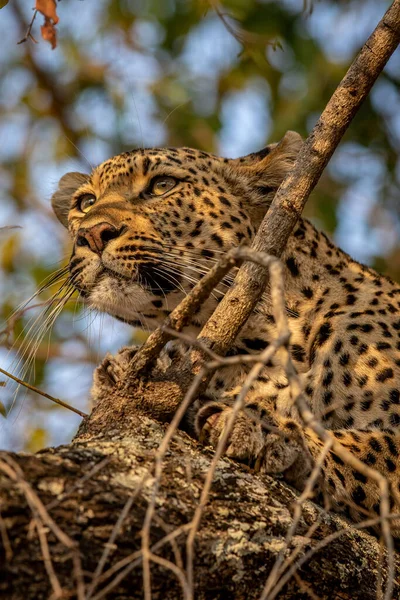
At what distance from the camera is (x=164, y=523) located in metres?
3.54

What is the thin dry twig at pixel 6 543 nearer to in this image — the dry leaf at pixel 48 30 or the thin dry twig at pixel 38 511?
the thin dry twig at pixel 38 511

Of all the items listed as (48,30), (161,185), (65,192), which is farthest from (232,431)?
(65,192)

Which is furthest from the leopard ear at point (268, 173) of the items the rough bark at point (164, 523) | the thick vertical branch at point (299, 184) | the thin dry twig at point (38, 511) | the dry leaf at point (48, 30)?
the thin dry twig at point (38, 511)

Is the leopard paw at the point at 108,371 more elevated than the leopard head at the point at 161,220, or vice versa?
the leopard head at the point at 161,220

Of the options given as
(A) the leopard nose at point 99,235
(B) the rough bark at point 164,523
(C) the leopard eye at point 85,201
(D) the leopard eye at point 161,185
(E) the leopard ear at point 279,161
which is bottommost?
(B) the rough bark at point 164,523

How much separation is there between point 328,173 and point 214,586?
11412mm

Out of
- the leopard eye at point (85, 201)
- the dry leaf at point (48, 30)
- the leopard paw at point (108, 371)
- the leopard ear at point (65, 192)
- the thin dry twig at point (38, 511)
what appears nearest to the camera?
the thin dry twig at point (38, 511)

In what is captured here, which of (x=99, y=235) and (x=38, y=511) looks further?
(x=99, y=235)

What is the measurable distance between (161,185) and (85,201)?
0.81 metres

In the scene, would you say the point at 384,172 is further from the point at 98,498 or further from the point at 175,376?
the point at 98,498

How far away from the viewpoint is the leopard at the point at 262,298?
5.58 meters

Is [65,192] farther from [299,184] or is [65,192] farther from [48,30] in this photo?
[299,184]

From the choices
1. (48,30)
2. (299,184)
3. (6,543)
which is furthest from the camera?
(48,30)

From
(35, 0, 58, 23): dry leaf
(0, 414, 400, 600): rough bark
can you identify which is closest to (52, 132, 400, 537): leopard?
(0, 414, 400, 600): rough bark
